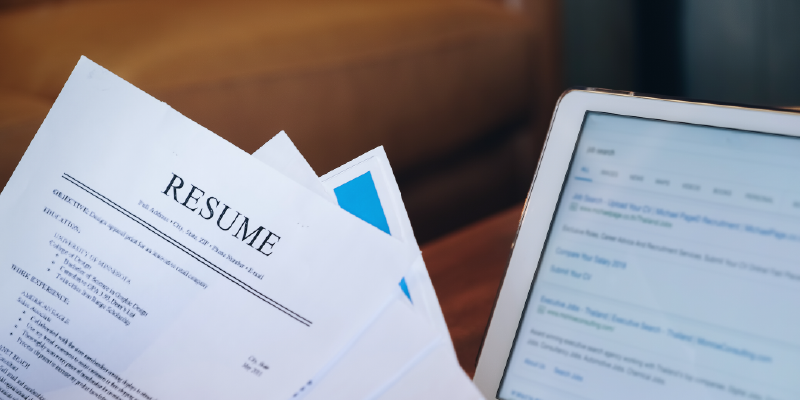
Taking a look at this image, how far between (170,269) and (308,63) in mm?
532

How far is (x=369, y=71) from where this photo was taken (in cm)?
79

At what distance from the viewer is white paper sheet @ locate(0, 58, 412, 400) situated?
24 cm

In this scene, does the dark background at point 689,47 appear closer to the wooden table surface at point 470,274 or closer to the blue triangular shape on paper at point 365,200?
the wooden table surface at point 470,274

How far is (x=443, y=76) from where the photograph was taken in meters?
0.85

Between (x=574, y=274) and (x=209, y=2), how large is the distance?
2.44 ft

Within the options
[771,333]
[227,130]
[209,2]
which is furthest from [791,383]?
[209,2]

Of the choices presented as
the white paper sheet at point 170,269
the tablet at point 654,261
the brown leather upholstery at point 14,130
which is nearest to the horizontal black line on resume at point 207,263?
the white paper sheet at point 170,269

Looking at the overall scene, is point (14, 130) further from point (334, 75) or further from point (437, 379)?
point (437, 379)

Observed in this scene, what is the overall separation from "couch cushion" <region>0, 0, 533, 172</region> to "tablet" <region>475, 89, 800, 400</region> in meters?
0.45

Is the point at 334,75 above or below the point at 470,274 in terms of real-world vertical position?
above

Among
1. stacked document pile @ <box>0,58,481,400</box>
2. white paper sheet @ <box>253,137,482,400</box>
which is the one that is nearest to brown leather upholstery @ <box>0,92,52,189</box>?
stacked document pile @ <box>0,58,481,400</box>

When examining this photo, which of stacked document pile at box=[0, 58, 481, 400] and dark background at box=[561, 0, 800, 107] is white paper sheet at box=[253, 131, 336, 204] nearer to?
stacked document pile at box=[0, 58, 481, 400]

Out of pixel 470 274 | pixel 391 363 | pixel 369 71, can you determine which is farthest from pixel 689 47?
pixel 391 363

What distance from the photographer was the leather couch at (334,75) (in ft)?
2.25
